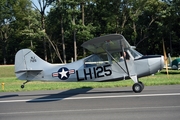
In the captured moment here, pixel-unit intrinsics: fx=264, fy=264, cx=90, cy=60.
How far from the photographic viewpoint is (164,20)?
163 feet

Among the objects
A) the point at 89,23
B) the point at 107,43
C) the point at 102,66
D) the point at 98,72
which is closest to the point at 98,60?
the point at 102,66

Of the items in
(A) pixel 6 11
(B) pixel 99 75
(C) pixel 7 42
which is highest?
(A) pixel 6 11

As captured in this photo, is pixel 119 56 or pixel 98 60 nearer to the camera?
pixel 119 56

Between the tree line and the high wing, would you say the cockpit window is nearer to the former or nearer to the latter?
the high wing

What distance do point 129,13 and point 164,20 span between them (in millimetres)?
7513

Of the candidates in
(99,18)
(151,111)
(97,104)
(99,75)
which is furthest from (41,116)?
(99,18)

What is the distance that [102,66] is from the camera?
41.3 feet

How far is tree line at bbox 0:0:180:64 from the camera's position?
4425 cm

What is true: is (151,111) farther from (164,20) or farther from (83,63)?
(164,20)

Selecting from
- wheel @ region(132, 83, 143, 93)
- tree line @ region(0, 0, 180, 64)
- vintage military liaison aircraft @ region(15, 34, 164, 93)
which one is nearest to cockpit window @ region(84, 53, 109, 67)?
vintage military liaison aircraft @ region(15, 34, 164, 93)

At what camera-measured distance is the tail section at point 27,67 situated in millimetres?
12891

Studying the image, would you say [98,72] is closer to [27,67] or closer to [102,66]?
[102,66]

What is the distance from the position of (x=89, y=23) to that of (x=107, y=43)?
120 feet

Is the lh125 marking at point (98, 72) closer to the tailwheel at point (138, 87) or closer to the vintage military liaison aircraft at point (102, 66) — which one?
the vintage military liaison aircraft at point (102, 66)
